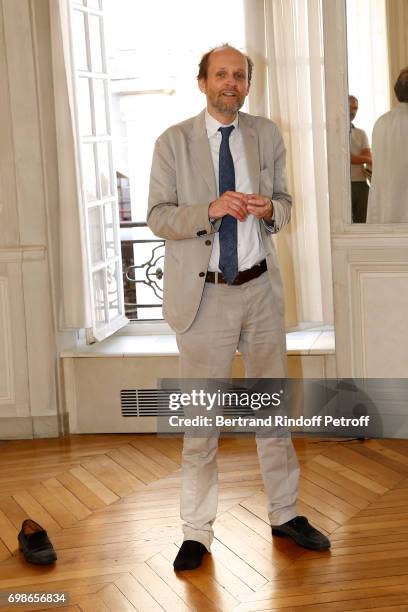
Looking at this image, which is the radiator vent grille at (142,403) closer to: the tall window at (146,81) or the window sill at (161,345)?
the window sill at (161,345)

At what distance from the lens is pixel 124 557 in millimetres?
3387

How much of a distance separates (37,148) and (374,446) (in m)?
2.15

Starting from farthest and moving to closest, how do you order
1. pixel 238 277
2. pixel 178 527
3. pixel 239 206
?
pixel 178 527, pixel 238 277, pixel 239 206

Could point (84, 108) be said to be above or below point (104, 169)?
above

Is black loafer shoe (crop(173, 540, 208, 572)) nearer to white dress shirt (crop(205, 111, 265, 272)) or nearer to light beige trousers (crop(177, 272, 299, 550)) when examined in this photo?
light beige trousers (crop(177, 272, 299, 550))

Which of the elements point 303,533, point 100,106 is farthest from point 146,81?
point 303,533

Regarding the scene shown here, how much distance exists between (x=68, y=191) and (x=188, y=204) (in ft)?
5.61

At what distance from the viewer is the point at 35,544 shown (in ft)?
11.2

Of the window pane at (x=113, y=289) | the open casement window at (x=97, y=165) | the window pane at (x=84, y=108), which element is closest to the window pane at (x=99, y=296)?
the open casement window at (x=97, y=165)

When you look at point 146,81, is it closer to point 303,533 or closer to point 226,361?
point 226,361

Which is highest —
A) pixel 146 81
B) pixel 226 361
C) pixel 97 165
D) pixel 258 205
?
pixel 146 81

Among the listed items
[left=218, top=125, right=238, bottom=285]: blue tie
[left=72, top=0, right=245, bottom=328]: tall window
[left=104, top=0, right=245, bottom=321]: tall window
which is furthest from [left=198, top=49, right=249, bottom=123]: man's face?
[left=104, top=0, right=245, bottom=321]: tall window

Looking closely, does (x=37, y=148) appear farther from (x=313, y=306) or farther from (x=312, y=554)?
(x=312, y=554)

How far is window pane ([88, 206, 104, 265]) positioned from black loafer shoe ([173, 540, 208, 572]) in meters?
2.06
